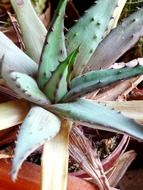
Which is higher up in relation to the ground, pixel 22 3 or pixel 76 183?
pixel 22 3

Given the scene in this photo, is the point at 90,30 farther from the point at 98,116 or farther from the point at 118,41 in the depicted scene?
the point at 98,116

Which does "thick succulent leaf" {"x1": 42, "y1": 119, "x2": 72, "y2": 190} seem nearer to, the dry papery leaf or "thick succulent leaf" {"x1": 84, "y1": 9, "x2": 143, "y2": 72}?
the dry papery leaf

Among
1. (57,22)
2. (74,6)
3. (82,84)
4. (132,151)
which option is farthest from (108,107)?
(74,6)

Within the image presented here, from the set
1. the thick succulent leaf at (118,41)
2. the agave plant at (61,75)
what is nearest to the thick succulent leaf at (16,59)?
the agave plant at (61,75)

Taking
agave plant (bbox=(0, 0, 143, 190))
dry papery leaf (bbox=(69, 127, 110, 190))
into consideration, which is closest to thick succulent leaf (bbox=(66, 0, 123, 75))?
agave plant (bbox=(0, 0, 143, 190))

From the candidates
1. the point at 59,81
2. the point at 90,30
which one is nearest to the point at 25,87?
the point at 59,81

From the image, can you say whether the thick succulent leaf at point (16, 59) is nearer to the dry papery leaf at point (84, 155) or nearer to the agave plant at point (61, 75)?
the agave plant at point (61, 75)

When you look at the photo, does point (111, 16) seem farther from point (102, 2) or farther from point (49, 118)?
point (49, 118)
